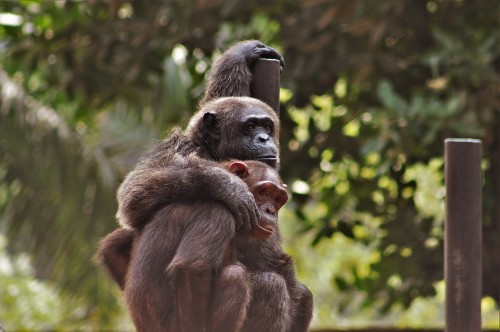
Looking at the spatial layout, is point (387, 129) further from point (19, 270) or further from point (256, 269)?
point (19, 270)

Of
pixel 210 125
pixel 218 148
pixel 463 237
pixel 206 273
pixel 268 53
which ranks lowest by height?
pixel 206 273

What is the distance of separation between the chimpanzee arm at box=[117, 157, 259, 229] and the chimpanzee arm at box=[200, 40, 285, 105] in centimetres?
101

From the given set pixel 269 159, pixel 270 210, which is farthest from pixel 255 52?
pixel 270 210

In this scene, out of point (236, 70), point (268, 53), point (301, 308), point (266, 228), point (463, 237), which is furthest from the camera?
point (268, 53)

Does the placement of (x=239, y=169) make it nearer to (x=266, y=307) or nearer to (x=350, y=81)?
(x=266, y=307)

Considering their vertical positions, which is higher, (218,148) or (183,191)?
(218,148)

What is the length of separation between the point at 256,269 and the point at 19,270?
13498 mm

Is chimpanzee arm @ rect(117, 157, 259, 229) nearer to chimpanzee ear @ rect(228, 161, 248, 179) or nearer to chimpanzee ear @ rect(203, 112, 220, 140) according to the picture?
chimpanzee ear @ rect(228, 161, 248, 179)

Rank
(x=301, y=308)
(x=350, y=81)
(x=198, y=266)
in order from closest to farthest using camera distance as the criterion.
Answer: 1. (x=198, y=266)
2. (x=301, y=308)
3. (x=350, y=81)

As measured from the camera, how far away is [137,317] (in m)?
3.97

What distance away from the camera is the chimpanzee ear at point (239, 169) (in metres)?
3.99

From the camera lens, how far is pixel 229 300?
376 centimetres

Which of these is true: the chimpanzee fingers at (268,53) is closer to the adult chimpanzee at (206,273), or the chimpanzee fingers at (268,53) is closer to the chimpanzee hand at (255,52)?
the chimpanzee hand at (255,52)

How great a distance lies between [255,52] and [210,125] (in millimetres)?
821
